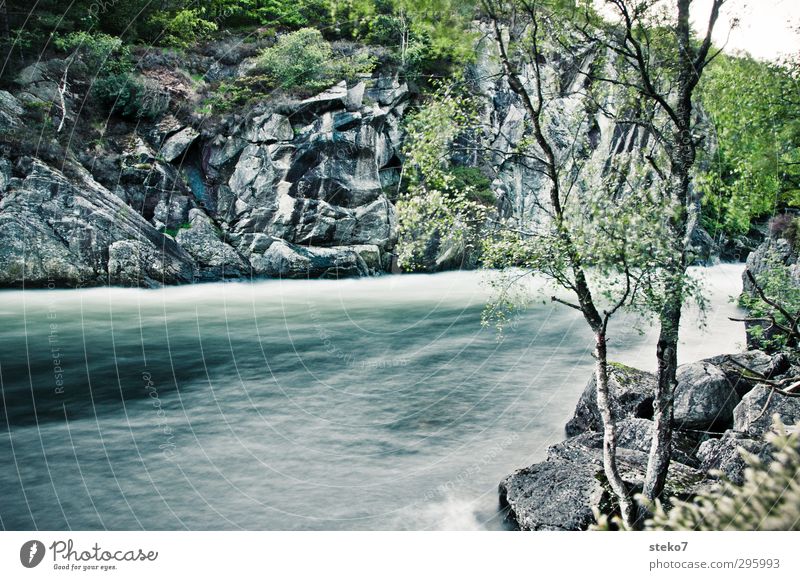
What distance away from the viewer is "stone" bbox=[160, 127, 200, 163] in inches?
685

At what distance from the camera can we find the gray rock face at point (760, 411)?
520 cm

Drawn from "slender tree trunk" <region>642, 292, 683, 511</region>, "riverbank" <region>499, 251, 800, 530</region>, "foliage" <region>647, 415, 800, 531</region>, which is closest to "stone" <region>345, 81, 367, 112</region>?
"riverbank" <region>499, 251, 800, 530</region>

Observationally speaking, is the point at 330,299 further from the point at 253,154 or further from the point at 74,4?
the point at 74,4

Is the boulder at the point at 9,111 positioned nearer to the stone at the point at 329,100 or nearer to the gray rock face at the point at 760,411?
the stone at the point at 329,100

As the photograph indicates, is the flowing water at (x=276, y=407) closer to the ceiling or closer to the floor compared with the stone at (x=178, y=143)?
closer to the floor

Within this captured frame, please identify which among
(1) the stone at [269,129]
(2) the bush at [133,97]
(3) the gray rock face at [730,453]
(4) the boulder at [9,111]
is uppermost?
(2) the bush at [133,97]

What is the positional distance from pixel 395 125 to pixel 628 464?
14.5 m

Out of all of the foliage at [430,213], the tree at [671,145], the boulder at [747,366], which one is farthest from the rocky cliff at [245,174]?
the foliage at [430,213]

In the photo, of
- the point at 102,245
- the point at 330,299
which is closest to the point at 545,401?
the point at 330,299

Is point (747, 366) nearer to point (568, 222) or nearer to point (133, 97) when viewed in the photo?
point (568, 222)

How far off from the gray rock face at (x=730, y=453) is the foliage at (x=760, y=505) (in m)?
0.44

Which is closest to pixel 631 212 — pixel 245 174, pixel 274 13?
pixel 274 13

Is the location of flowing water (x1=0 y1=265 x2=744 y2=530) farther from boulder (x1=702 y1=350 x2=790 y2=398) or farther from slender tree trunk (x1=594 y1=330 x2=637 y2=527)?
slender tree trunk (x1=594 y1=330 x2=637 y2=527)

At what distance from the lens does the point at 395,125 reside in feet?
56.2
